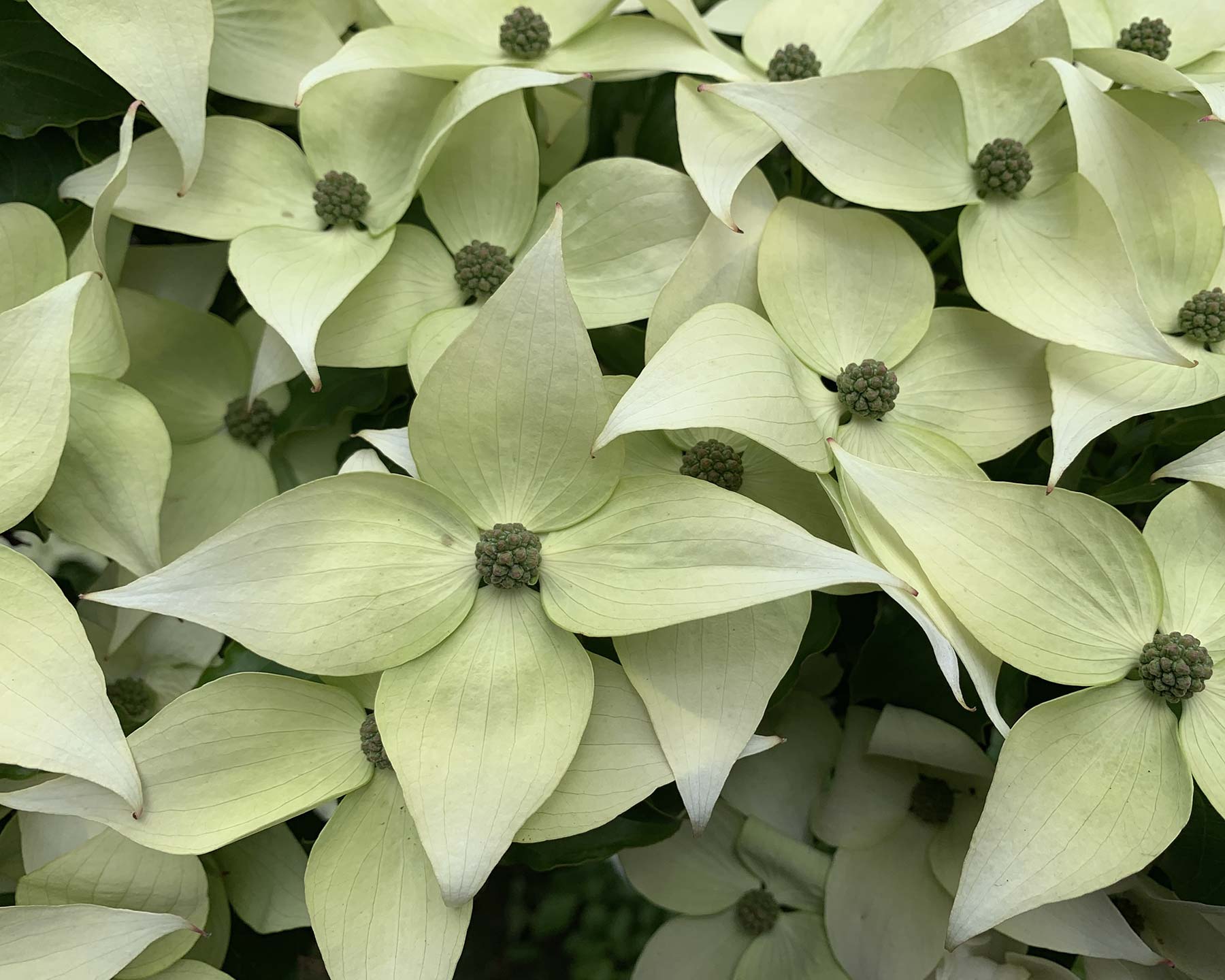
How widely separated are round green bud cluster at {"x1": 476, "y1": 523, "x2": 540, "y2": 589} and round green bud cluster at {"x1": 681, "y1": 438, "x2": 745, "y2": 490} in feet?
0.33

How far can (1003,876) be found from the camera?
0.47 meters

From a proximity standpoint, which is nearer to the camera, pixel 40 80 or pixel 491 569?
pixel 491 569

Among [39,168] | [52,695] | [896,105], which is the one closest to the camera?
[52,695]

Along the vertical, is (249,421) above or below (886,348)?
below

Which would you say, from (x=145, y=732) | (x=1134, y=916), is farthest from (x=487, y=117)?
(x=1134, y=916)

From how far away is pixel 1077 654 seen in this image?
495mm

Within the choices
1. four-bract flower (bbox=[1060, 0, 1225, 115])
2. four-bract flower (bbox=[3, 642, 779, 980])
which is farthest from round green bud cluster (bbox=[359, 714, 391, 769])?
four-bract flower (bbox=[1060, 0, 1225, 115])

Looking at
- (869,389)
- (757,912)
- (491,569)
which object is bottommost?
(757,912)

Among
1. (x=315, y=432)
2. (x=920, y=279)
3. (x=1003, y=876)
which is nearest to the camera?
(x=1003, y=876)

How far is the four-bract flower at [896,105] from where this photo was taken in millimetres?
546

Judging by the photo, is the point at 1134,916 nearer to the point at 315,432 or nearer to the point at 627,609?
the point at 627,609

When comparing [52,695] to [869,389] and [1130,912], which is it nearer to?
[869,389]

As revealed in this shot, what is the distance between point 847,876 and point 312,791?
36cm

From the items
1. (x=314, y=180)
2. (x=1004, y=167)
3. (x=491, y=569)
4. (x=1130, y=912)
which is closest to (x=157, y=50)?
(x=314, y=180)
